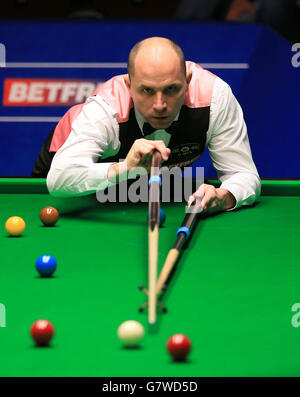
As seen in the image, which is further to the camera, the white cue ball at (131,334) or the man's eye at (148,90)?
the man's eye at (148,90)

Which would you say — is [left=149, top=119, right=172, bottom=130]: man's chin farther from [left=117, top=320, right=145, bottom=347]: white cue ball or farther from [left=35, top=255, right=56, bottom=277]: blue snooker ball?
[left=117, top=320, right=145, bottom=347]: white cue ball

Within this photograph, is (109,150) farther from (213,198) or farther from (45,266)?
(45,266)

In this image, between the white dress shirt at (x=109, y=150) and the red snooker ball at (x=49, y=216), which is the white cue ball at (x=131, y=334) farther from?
the white dress shirt at (x=109, y=150)

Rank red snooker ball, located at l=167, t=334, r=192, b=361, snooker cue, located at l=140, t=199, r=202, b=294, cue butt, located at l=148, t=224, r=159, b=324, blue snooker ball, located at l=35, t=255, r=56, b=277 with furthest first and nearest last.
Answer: blue snooker ball, located at l=35, t=255, r=56, b=277, snooker cue, located at l=140, t=199, r=202, b=294, cue butt, located at l=148, t=224, r=159, b=324, red snooker ball, located at l=167, t=334, r=192, b=361

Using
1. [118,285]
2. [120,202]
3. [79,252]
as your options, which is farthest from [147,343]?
[120,202]

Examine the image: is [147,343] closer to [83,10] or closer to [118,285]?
[118,285]

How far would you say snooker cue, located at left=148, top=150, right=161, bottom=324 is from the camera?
174 centimetres

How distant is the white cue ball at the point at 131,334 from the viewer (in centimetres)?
159

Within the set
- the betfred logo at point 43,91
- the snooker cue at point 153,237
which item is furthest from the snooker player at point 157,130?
the betfred logo at point 43,91

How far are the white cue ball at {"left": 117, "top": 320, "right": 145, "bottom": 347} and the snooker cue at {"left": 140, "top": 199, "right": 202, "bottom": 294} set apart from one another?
248mm

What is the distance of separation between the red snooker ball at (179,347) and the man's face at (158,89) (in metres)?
1.59

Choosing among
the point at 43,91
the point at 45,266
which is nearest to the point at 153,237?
the point at 45,266

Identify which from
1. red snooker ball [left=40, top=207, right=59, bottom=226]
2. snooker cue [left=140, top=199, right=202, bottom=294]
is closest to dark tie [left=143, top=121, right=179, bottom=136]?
snooker cue [left=140, top=199, right=202, bottom=294]

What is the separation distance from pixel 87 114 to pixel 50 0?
5.43 metres
